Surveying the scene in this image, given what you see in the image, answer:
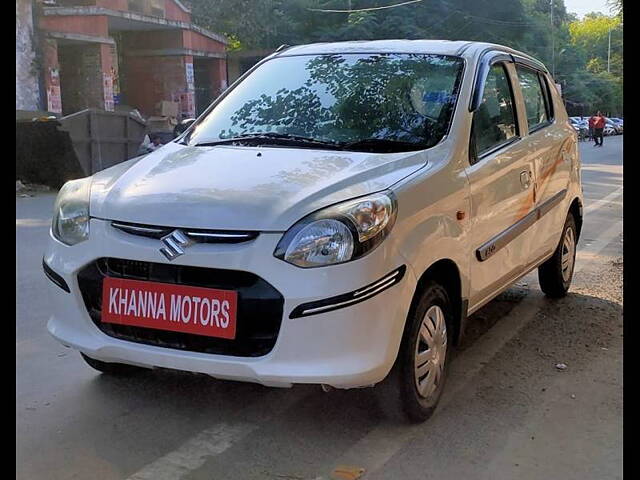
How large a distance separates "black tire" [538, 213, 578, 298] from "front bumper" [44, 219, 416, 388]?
2.73 m

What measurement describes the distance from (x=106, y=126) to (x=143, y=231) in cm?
1209

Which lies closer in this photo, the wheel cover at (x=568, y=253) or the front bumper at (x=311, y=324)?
the front bumper at (x=311, y=324)

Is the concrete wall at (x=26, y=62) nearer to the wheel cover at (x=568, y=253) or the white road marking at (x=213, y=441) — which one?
the wheel cover at (x=568, y=253)

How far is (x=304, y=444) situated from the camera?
3.27m

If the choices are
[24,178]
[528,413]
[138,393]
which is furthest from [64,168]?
[528,413]

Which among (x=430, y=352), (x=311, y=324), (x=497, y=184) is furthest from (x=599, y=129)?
(x=311, y=324)

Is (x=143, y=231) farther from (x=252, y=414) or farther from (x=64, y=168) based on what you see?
(x=64, y=168)

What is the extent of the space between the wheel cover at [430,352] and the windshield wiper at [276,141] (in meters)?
0.96

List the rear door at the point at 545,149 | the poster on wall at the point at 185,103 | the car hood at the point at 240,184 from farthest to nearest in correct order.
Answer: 1. the poster on wall at the point at 185,103
2. the rear door at the point at 545,149
3. the car hood at the point at 240,184

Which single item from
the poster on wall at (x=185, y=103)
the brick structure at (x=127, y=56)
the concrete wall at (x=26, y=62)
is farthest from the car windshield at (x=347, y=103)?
the poster on wall at (x=185, y=103)

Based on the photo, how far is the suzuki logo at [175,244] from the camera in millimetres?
3029

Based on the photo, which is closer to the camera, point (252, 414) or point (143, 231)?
point (143, 231)

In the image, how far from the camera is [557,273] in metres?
5.59

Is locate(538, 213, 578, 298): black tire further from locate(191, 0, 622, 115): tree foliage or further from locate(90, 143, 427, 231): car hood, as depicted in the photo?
locate(191, 0, 622, 115): tree foliage
